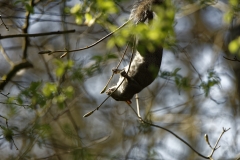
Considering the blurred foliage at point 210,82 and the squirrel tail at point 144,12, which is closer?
the squirrel tail at point 144,12

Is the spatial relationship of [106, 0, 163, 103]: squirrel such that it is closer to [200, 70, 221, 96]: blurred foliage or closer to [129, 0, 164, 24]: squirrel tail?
[129, 0, 164, 24]: squirrel tail

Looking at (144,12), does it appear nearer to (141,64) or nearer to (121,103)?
(141,64)

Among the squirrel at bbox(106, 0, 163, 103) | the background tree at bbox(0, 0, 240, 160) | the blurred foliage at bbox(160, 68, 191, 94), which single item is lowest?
the squirrel at bbox(106, 0, 163, 103)

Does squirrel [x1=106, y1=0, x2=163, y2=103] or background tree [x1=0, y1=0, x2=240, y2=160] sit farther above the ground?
background tree [x1=0, y1=0, x2=240, y2=160]

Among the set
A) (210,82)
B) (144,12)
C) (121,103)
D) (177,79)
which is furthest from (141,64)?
(121,103)

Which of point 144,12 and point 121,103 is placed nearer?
point 144,12

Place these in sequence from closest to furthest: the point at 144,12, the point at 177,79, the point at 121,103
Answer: the point at 144,12
the point at 177,79
the point at 121,103

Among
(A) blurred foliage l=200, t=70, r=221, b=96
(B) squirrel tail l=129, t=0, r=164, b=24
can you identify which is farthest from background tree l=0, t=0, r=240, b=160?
(B) squirrel tail l=129, t=0, r=164, b=24

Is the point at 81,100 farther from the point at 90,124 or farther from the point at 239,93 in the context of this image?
the point at 239,93

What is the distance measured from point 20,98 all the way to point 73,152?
1.29 meters

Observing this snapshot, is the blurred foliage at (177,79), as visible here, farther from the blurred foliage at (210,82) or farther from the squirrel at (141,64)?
the squirrel at (141,64)

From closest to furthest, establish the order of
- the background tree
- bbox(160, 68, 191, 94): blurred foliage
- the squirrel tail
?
the squirrel tail, bbox(160, 68, 191, 94): blurred foliage, the background tree

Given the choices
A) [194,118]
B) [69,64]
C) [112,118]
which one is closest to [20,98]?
[69,64]

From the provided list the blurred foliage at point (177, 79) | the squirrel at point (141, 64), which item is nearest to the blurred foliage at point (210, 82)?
the blurred foliage at point (177, 79)
